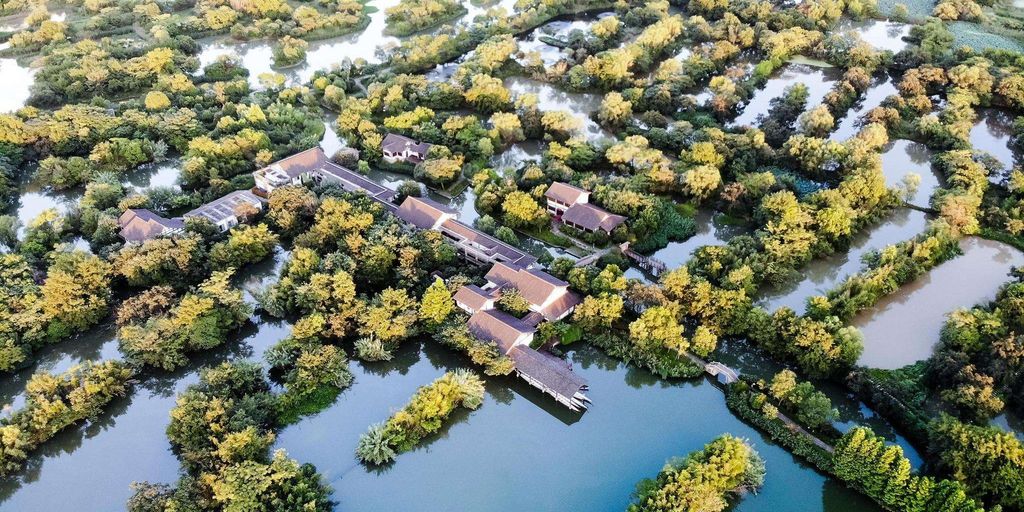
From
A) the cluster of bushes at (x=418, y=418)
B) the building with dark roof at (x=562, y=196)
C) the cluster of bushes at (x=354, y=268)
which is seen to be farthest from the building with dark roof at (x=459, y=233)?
the cluster of bushes at (x=418, y=418)

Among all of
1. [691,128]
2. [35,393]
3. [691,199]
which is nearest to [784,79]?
[691,128]

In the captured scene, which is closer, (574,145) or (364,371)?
(364,371)

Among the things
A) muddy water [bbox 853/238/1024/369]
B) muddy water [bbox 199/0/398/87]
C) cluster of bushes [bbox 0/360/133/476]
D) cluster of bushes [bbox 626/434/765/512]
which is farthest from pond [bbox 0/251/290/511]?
muddy water [bbox 199/0/398/87]

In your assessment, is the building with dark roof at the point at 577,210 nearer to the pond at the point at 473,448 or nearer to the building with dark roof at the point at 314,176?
the pond at the point at 473,448

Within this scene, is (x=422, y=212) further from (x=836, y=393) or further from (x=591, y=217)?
(x=836, y=393)

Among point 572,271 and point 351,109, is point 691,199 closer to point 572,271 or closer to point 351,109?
point 572,271

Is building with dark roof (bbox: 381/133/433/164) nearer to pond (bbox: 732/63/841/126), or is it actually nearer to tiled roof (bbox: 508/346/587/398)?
tiled roof (bbox: 508/346/587/398)

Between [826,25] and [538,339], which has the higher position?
[826,25]
